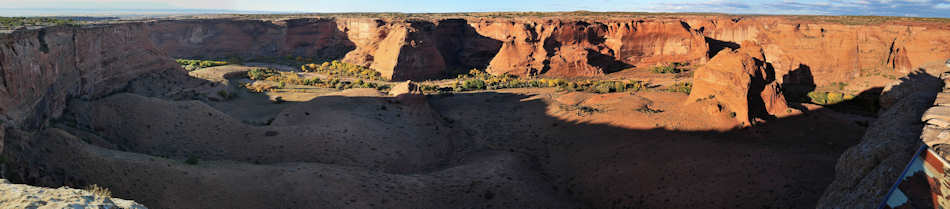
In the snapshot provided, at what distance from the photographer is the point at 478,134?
2158cm

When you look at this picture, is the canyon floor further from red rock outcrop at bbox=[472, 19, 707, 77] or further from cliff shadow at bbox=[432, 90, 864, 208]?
red rock outcrop at bbox=[472, 19, 707, 77]

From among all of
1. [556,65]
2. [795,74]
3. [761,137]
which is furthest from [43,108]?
[795,74]

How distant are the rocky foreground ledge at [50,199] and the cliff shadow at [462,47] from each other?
1517 inches

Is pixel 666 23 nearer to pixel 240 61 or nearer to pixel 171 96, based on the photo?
pixel 171 96

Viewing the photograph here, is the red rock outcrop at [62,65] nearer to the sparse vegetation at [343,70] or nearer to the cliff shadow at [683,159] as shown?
the cliff shadow at [683,159]

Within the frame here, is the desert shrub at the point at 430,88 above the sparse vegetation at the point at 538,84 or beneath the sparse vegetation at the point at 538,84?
beneath

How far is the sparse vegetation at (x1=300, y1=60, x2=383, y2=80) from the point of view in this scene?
134 ft

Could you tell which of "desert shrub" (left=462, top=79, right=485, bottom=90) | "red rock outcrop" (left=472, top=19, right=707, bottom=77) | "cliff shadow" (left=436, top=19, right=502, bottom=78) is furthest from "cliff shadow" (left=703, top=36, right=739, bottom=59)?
"desert shrub" (left=462, top=79, right=485, bottom=90)

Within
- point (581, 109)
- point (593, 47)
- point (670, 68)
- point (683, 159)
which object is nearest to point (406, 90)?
point (581, 109)

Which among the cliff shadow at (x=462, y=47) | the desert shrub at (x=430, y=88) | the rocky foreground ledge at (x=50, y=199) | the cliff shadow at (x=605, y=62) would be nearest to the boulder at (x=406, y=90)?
the desert shrub at (x=430, y=88)

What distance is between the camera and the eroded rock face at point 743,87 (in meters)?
16.4

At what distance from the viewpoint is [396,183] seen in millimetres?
13883

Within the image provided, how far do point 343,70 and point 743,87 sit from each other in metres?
33.8

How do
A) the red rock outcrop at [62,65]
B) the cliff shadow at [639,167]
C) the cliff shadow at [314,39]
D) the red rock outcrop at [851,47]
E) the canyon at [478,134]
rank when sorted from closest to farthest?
the cliff shadow at [639,167], the canyon at [478,134], the red rock outcrop at [62,65], the red rock outcrop at [851,47], the cliff shadow at [314,39]
